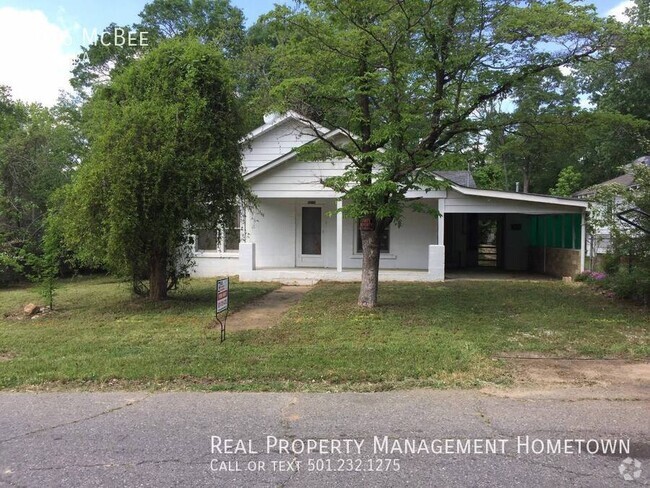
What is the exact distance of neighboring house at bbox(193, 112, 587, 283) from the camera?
15.7 meters

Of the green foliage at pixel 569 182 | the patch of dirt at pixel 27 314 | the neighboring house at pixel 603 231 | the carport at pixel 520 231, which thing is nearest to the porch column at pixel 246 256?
the patch of dirt at pixel 27 314

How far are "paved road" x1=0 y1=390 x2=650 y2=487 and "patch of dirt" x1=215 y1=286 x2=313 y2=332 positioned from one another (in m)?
3.92

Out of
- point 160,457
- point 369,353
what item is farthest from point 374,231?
point 160,457

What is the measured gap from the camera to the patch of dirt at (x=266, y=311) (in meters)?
9.58

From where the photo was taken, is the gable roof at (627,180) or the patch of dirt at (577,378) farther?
the gable roof at (627,180)

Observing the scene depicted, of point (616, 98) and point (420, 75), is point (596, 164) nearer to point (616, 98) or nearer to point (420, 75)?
point (616, 98)

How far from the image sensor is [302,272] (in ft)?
53.5

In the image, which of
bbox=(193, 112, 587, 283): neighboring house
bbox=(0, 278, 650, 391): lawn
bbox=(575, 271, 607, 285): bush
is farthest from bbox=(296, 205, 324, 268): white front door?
bbox=(575, 271, 607, 285): bush

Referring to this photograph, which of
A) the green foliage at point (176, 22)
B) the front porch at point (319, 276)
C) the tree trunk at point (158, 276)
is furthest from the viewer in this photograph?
the green foliage at point (176, 22)

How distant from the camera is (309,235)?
18312mm

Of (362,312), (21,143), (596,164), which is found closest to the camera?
(362,312)

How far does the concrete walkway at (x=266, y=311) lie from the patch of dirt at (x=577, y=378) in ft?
14.9

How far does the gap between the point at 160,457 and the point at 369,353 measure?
367 centimetres

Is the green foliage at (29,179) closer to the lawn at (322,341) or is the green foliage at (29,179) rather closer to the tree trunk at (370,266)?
the lawn at (322,341)
